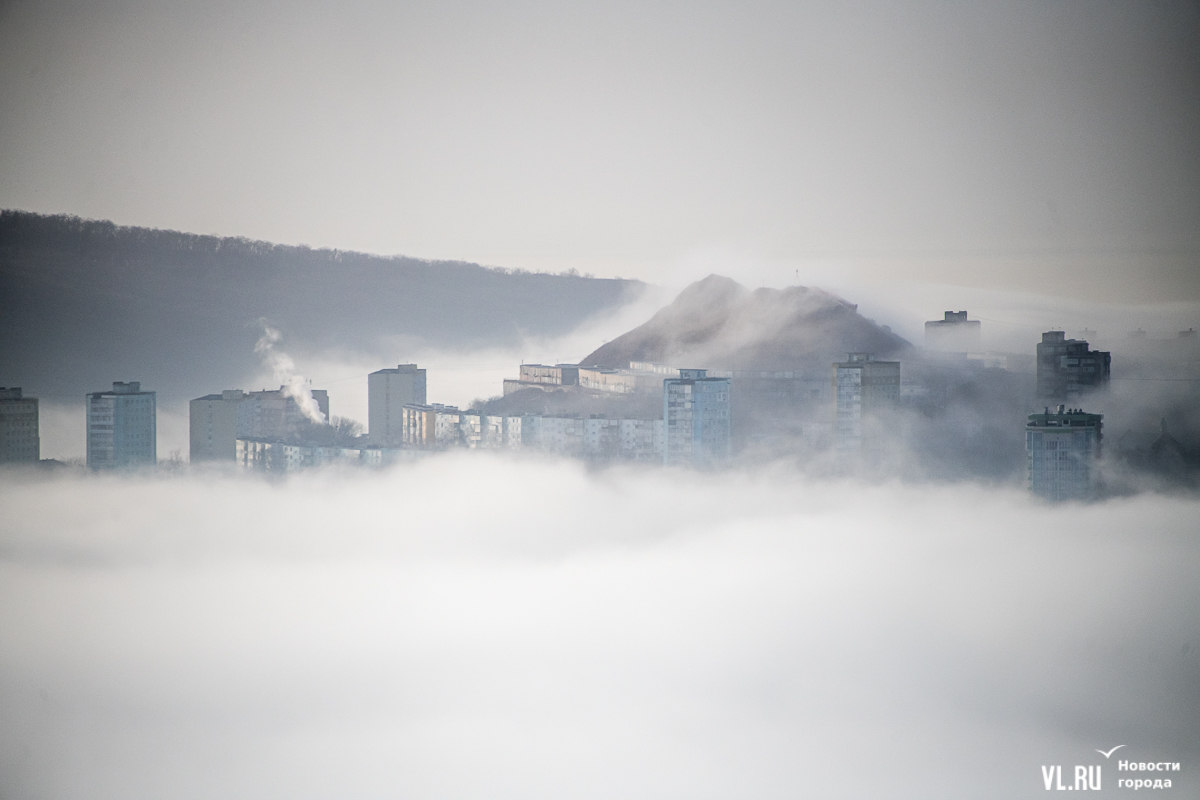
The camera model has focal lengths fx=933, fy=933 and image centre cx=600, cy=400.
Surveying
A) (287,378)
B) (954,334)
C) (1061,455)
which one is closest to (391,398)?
(287,378)

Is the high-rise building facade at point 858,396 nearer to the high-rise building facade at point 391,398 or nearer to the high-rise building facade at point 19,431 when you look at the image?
the high-rise building facade at point 391,398

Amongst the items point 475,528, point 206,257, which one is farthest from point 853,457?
point 206,257

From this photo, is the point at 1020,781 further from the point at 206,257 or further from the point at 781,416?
the point at 206,257

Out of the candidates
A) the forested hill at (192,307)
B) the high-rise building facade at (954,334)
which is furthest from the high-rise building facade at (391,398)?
the high-rise building facade at (954,334)

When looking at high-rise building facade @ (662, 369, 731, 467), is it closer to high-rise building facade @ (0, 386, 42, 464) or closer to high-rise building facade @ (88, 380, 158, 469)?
high-rise building facade @ (88, 380, 158, 469)

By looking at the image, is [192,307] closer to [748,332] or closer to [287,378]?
[287,378]
